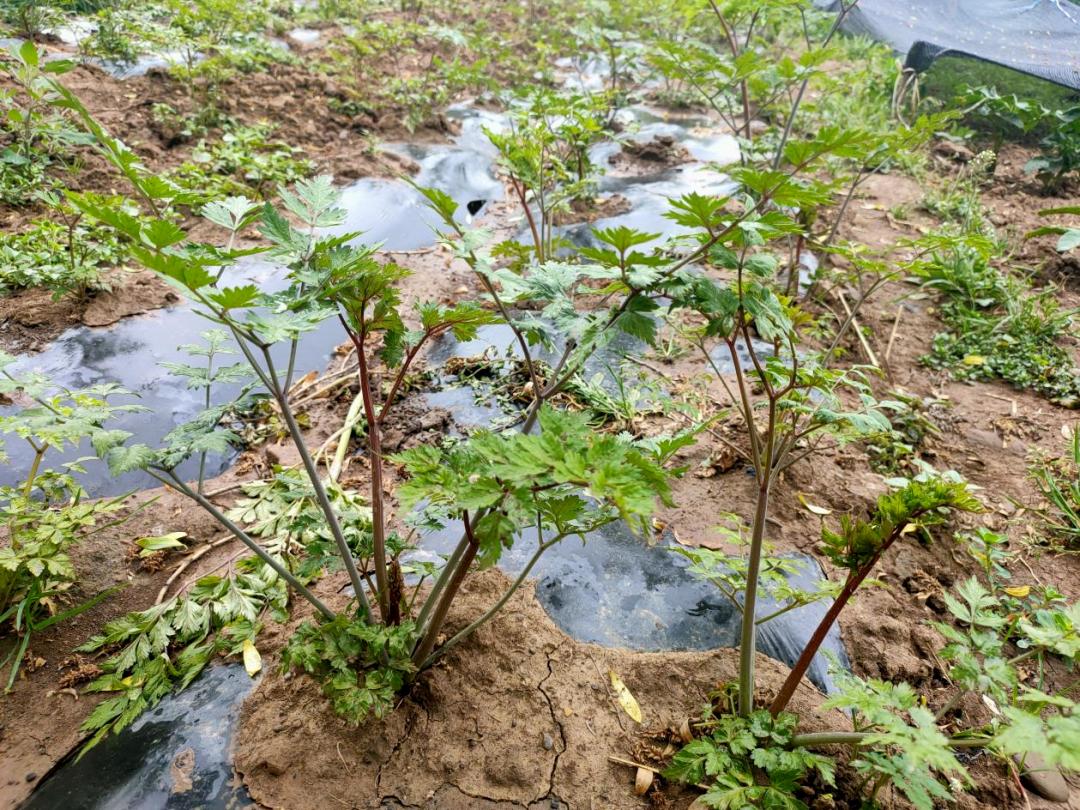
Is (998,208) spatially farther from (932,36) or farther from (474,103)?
(474,103)

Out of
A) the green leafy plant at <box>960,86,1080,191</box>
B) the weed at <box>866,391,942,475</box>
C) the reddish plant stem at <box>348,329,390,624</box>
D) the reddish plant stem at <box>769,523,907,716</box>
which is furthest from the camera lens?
the green leafy plant at <box>960,86,1080,191</box>

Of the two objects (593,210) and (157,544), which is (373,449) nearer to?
(157,544)

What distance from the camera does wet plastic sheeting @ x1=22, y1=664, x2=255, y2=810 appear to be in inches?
57.5

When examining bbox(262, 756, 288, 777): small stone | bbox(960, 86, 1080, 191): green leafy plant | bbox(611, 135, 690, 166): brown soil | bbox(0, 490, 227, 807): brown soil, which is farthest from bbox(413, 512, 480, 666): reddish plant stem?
bbox(960, 86, 1080, 191): green leafy plant

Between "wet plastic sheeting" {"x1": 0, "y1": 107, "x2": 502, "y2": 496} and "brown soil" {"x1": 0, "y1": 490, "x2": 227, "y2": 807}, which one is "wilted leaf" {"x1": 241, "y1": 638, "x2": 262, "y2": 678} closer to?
"brown soil" {"x1": 0, "y1": 490, "x2": 227, "y2": 807}

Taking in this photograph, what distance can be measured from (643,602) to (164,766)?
1.52m

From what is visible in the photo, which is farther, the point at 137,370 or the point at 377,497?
the point at 137,370

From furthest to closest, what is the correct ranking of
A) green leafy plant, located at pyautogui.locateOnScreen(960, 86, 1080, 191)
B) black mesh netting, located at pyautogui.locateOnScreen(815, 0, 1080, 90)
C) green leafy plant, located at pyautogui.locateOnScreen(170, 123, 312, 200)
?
black mesh netting, located at pyautogui.locateOnScreen(815, 0, 1080, 90) → green leafy plant, located at pyautogui.locateOnScreen(960, 86, 1080, 191) → green leafy plant, located at pyautogui.locateOnScreen(170, 123, 312, 200)

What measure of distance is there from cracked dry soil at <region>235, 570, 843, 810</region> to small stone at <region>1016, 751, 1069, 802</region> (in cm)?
54

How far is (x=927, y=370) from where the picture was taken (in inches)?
143

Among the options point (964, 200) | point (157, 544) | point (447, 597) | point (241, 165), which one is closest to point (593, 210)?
point (241, 165)

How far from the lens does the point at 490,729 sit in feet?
5.19

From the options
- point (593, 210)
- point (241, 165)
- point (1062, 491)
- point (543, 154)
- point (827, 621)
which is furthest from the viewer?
point (593, 210)

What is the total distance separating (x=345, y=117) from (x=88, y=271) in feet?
12.6
